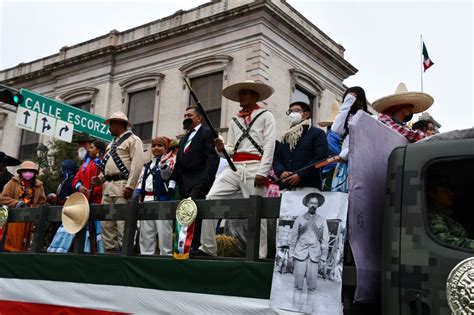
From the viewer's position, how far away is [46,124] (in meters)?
11.9

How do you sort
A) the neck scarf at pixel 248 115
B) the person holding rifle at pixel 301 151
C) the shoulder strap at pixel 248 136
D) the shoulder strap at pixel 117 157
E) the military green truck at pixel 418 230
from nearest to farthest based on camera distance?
1. the military green truck at pixel 418 230
2. the person holding rifle at pixel 301 151
3. the shoulder strap at pixel 248 136
4. the neck scarf at pixel 248 115
5. the shoulder strap at pixel 117 157

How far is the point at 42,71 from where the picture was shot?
25266mm

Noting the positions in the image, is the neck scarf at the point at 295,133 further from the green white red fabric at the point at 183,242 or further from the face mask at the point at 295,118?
the green white red fabric at the point at 183,242

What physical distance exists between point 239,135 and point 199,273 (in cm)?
184

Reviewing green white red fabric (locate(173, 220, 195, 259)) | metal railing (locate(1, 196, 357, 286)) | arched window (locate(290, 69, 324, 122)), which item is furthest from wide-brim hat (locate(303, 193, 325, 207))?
arched window (locate(290, 69, 324, 122))

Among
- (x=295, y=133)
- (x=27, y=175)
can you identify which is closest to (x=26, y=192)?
(x=27, y=175)

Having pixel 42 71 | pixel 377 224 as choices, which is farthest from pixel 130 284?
pixel 42 71

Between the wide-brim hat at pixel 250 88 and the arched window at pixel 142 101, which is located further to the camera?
the arched window at pixel 142 101

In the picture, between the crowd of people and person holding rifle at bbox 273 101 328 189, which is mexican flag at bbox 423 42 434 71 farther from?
person holding rifle at bbox 273 101 328 189

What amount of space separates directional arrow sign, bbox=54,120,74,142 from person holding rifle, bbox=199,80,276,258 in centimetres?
783

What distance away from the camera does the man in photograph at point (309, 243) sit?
304cm

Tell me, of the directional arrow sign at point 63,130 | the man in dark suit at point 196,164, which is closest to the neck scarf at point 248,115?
the man in dark suit at point 196,164

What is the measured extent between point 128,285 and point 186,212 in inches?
27.9

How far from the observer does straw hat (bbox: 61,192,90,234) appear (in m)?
4.45
